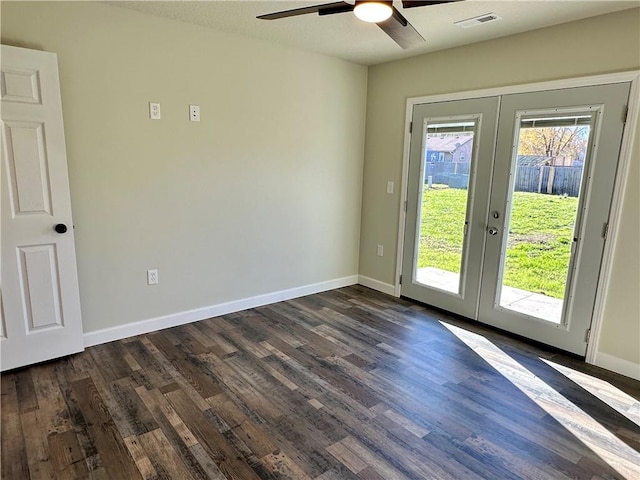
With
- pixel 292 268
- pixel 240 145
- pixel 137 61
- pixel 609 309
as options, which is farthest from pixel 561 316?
pixel 137 61

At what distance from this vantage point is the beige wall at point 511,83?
2650 millimetres

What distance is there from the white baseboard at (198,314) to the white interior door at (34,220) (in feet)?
0.92

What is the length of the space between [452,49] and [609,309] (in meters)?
2.47

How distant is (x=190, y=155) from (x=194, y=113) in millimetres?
339

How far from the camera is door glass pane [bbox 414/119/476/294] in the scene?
11.7ft

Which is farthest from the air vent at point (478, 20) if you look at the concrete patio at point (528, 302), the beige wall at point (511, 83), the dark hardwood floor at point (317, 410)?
the dark hardwood floor at point (317, 410)

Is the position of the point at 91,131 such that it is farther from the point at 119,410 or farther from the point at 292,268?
the point at 292,268

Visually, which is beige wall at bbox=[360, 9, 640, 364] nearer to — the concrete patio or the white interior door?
the concrete patio

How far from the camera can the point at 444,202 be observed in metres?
3.75

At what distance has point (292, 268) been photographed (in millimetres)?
4117

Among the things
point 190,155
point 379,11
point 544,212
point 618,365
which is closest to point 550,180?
point 544,212

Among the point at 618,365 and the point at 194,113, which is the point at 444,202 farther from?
the point at 194,113

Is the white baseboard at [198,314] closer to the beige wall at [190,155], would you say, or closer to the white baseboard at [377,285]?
the beige wall at [190,155]

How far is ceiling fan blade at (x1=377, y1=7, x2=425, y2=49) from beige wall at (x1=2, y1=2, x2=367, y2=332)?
5.64 feet
